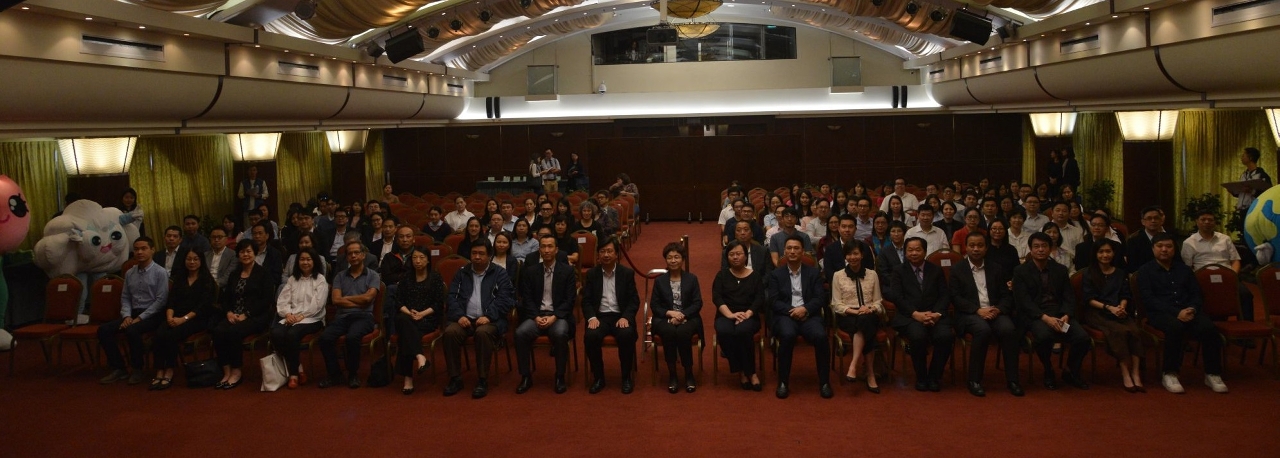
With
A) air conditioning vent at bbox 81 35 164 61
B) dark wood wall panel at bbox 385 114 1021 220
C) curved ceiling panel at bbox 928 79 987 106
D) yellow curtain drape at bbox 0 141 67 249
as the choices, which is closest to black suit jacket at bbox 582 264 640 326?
air conditioning vent at bbox 81 35 164 61

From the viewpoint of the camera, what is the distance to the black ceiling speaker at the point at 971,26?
13258mm

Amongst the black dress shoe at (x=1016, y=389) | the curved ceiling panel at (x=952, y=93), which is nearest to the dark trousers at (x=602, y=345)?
the black dress shoe at (x=1016, y=389)

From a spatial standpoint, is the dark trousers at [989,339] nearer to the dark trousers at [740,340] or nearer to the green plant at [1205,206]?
the dark trousers at [740,340]

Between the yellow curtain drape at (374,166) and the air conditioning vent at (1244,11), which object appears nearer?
the air conditioning vent at (1244,11)

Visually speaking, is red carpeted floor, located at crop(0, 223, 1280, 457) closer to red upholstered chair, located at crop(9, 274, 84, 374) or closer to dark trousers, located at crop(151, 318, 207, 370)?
dark trousers, located at crop(151, 318, 207, 370)

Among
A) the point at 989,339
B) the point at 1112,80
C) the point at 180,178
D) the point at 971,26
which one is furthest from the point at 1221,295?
the point at 180,178

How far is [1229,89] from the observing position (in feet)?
32.7

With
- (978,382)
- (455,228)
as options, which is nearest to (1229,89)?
(978,382)

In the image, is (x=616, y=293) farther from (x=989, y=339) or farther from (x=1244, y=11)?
(x=1244, y=11)

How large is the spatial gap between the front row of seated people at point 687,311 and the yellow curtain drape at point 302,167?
9729 millimetres

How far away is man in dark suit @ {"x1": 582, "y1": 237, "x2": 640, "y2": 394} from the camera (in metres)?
7.14

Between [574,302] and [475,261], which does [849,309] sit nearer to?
[574,302]

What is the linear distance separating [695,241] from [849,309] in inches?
403

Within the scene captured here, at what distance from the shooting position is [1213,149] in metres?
14.0
